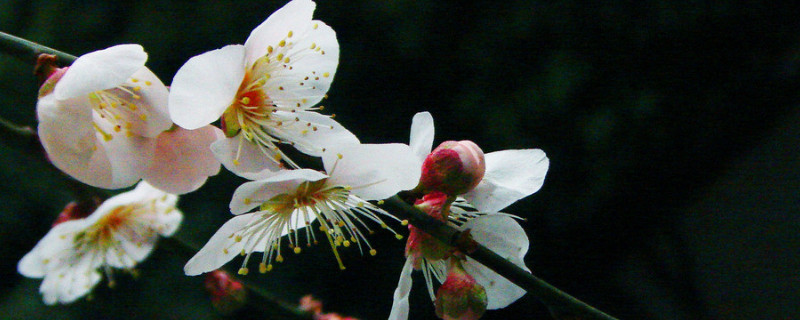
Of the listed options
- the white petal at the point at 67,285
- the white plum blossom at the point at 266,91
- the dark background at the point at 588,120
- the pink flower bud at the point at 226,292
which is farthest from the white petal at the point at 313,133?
the dark background at the point at 588,120

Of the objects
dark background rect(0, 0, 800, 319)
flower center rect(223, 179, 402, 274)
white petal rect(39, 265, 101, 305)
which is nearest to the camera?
flower center rect(223, 179, 402, 274)

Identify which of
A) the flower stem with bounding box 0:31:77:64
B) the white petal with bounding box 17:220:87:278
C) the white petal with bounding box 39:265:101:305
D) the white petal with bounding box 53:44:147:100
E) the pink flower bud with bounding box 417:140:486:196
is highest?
the white petal with bounding box 53:44:147:100

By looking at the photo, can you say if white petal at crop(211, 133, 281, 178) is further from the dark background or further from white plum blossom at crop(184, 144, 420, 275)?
the dark background

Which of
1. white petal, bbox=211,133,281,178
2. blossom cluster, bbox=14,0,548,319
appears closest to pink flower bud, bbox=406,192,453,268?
blossom cluster, bbox=14,0,548,319

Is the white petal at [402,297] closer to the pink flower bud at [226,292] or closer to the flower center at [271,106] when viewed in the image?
the flower center at [271,106]

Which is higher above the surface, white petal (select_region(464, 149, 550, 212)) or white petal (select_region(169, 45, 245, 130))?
white petal (select_region(169, 45, 245, 130))

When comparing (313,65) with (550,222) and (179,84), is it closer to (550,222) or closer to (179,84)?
(179,84)

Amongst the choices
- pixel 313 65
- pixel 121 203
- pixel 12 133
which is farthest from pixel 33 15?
pixel 313 65
